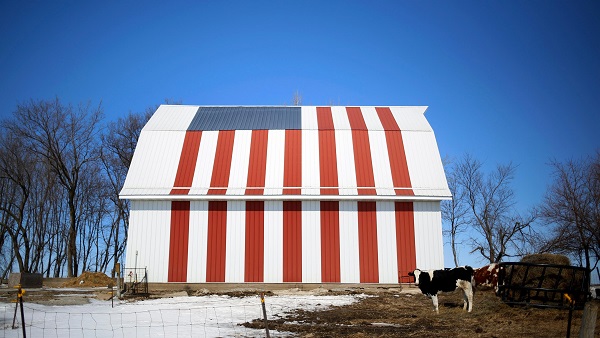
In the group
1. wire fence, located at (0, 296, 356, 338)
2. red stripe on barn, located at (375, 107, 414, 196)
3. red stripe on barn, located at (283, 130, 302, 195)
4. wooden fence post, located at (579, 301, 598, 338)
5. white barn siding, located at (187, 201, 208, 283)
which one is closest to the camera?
wooden fence post, located at (579, 301, 598, 338)

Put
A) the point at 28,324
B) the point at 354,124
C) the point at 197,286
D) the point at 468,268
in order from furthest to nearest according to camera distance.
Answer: the point at 354,124 → the point at 197,286 → the point at 468,268 → the point at 28,324

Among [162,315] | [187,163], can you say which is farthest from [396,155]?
[162,315]

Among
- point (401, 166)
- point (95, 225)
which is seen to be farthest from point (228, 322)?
point (95, 225)

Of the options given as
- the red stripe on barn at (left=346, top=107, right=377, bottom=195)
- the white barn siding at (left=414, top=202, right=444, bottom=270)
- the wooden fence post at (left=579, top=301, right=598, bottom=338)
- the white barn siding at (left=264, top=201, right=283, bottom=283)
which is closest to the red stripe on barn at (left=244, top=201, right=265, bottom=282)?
the white barn siding at (left=264, top=201, right=283, bottom=283)

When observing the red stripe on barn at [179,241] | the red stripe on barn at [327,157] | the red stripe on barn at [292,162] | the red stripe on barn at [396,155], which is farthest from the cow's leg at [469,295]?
the red stripe on barn at [179,241]

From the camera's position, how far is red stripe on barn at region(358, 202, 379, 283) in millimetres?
22672

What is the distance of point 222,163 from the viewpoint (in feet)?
82.4

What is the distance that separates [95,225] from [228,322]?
3508 cm

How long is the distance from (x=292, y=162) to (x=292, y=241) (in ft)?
14.1

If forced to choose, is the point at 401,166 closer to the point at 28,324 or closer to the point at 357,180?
the point at 357,180

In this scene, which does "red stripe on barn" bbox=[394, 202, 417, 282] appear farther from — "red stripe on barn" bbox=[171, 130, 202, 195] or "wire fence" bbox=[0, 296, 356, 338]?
"red stripe on barn" bbox=[171, 130, 202, 195]

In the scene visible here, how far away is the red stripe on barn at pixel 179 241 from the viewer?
74.3 feet

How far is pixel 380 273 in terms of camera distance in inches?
894

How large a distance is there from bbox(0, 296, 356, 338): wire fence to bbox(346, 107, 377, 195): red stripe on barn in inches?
276
